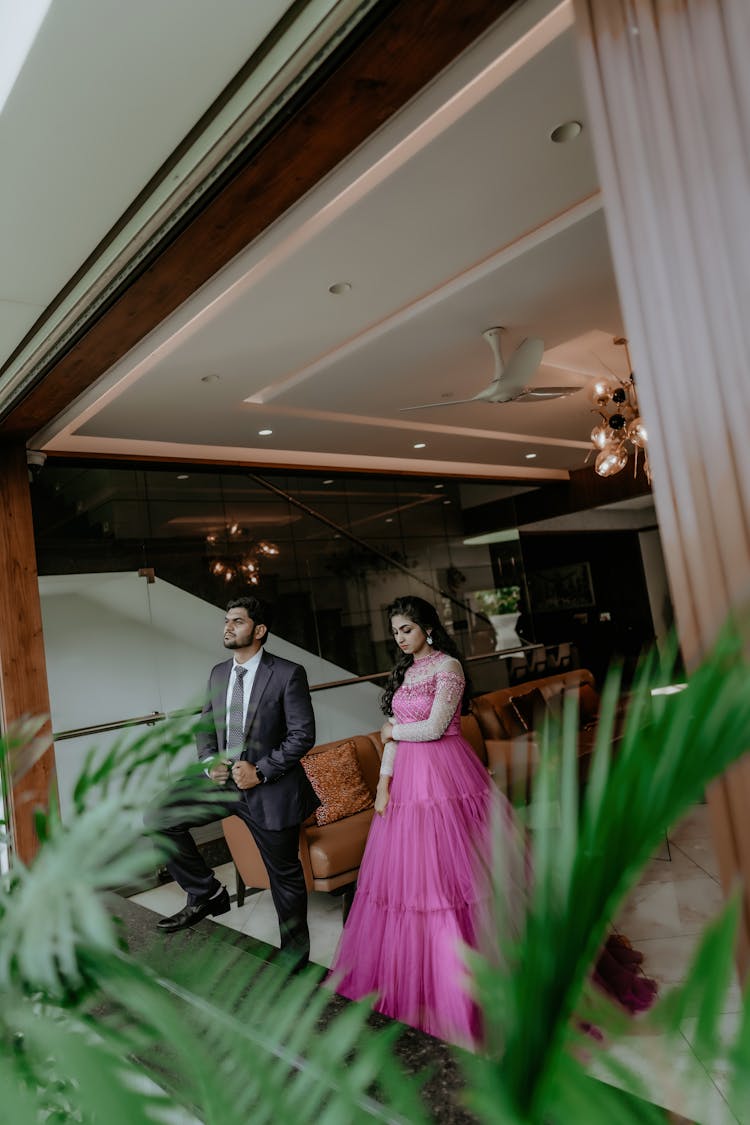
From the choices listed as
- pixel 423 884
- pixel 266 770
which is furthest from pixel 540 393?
pixel 423 884

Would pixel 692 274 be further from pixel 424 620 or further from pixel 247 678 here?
pixel 247 678

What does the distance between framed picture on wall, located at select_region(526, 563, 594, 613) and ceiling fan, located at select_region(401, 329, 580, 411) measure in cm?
463

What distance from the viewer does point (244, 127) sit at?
6.27 ft

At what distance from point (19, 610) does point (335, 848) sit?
2207 millimetres

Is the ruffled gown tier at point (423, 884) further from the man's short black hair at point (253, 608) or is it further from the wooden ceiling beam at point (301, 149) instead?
the wooden ceiling beam at point (301, 149)

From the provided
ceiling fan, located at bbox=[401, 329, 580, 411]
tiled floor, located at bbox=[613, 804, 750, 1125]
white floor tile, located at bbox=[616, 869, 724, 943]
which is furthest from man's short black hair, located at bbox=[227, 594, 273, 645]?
white floor tile, located at bbox=[616, 869, 724, 943]

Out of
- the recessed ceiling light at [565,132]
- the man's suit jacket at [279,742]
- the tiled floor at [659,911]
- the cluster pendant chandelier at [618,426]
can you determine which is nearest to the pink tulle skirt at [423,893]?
the man's suit jacket at [279,742]

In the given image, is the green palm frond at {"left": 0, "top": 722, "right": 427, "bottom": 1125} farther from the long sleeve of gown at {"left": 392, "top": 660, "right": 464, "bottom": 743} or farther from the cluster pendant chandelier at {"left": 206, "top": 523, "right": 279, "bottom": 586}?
the cluster pendant chandelier at {"left": 206, "top": 523, "right": 279, "bottom": 586}

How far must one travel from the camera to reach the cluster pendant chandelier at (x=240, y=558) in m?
5.95

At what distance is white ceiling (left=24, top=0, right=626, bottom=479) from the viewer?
2229mm

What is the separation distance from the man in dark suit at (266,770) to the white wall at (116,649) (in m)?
1.59

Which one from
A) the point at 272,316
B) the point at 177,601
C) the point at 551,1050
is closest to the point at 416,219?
the point at 272,316

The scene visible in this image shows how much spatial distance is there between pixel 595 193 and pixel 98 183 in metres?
1.81

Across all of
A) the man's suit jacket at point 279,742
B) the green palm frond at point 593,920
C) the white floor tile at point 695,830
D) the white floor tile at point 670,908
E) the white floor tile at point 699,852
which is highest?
the green palm frond at point 593,920
